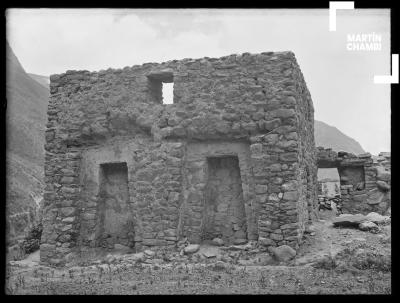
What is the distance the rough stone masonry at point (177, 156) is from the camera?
8.05 meters

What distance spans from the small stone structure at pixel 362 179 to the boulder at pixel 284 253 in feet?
22.7

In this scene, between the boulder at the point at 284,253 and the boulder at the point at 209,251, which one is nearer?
the boulder at the point at 284,253

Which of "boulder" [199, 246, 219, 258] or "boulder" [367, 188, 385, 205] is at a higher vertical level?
"boulder" [367, 188, 385, 205]

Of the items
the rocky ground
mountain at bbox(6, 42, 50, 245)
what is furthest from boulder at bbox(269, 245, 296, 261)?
mountain at bbox(6, 42, 50, 245)

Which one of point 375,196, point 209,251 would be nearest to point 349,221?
point 209,251

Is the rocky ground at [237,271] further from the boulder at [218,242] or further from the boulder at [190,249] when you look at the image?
the boulder at [218,242]

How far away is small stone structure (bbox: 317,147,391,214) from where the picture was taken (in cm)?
1372

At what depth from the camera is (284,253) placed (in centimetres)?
757

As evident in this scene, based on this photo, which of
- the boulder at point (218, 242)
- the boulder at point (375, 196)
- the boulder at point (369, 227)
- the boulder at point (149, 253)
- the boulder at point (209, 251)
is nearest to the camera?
the boulder at point (209, 251)

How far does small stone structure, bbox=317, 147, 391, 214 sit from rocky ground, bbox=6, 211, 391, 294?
16.0ft

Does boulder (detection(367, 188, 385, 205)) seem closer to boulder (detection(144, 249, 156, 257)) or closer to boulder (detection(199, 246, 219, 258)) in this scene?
boulder (detection(199, 246, 219, 258))

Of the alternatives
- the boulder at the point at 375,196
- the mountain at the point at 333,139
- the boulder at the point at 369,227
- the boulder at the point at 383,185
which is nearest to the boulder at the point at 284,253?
the boulder at the point at 369,227

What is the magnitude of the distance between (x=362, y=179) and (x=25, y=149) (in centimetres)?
1939
